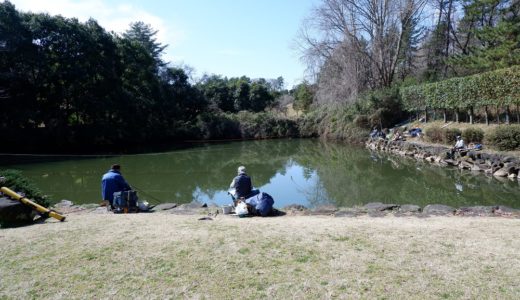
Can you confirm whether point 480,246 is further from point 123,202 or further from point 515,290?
point 123,202

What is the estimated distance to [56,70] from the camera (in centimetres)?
2267

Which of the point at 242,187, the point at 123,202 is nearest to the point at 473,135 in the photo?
the point at 242,187

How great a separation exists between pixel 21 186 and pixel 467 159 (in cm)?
1401

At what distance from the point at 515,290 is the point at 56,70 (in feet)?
81.9

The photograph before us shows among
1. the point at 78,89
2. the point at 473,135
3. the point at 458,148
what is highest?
the point at 78,89

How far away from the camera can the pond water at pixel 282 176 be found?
34.1ft

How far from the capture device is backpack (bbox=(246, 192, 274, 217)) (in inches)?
278

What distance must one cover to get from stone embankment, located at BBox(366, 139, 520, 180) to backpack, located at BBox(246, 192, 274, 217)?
8.83 m

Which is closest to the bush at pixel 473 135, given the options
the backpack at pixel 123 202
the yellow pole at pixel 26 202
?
the backpack at pixel 123 202

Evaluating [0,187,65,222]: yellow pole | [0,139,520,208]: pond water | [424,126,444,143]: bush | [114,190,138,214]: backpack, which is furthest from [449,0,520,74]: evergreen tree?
[0,187,65,222]: yellow pole

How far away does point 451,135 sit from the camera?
1644 centimetres

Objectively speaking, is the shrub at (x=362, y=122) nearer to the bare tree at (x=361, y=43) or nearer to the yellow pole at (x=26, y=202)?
the bare tree at (x=361, y=43)

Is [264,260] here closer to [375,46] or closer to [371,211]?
[371,211]

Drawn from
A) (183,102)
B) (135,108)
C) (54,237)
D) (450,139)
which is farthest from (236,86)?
(54,237)
